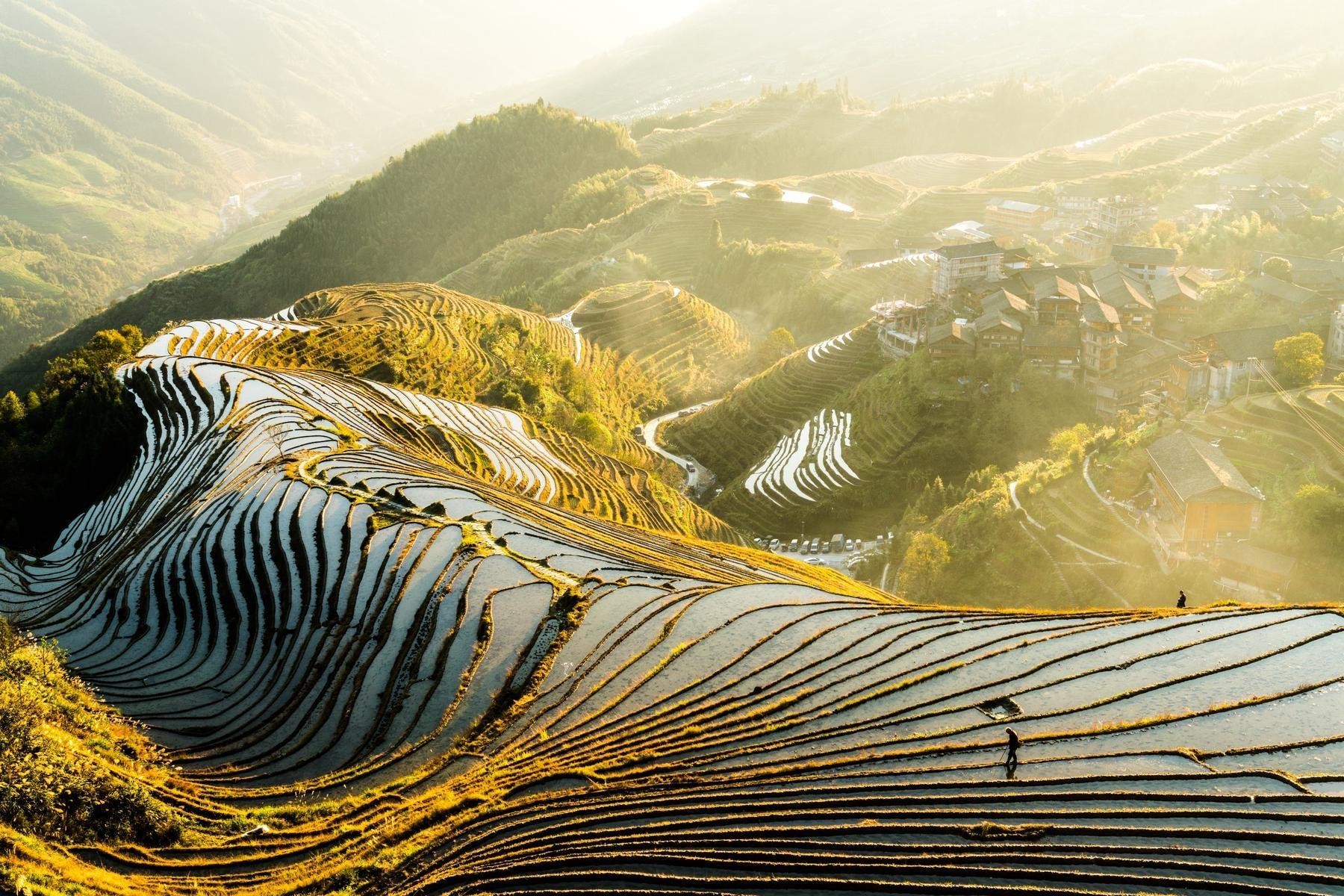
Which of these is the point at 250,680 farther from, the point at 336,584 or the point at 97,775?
the point at 97,775

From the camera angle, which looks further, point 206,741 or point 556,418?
point 556,418

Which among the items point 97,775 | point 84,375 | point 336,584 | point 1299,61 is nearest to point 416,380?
point 84,375

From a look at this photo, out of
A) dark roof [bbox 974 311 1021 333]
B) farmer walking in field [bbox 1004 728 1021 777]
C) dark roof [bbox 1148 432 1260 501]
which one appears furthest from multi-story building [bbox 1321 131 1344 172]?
farmer walking in field [bbox 1004 728 1021 777]

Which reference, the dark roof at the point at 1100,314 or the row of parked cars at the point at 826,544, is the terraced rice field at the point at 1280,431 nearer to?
the dark roof at the point at 1100,314

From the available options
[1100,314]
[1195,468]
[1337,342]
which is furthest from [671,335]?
[1195,468]

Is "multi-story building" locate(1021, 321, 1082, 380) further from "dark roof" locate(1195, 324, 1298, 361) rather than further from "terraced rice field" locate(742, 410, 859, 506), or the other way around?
"terraced rice field" locate(742, 410, 859, 506)
